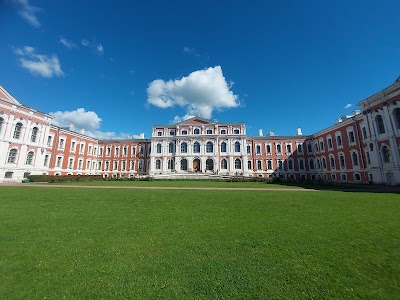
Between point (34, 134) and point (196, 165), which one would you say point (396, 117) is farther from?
point (34, 134)

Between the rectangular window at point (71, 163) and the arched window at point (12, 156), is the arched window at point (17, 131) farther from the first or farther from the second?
the rectangular window at point (71, 163)

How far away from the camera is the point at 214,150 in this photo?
150 ft

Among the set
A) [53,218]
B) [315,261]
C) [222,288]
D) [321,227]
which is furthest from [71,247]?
[321,227]

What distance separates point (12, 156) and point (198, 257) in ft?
127

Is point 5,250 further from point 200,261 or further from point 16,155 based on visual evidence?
point 16,155

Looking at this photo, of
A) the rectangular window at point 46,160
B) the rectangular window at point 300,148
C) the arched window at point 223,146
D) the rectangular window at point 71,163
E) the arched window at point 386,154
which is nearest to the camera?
the arched window at point 386,154

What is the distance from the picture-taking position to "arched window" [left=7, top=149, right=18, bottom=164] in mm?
Result: 29562

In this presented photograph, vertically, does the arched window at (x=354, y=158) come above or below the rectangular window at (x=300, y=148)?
below

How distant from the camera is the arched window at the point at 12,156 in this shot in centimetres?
2956

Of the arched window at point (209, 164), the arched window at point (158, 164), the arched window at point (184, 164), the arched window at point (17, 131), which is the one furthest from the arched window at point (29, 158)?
the arched window at point (209, 164)

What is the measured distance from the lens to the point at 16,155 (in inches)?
1192

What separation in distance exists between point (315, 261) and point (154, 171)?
144ft

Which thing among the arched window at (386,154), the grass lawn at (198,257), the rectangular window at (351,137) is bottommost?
the grass lawn at (198,257)

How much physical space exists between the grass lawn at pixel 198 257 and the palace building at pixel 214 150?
25116 mm
